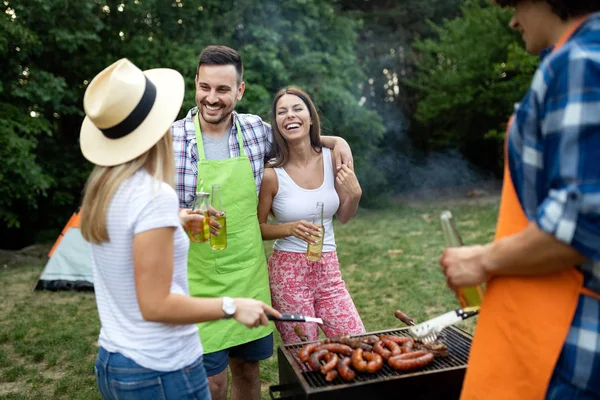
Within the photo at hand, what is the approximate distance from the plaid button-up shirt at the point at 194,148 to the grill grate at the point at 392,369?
3.44 feet

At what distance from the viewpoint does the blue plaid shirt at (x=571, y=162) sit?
1.33 metres

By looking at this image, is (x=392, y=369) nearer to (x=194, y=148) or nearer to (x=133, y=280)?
(x=133, y=280)

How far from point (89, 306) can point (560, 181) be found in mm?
6379

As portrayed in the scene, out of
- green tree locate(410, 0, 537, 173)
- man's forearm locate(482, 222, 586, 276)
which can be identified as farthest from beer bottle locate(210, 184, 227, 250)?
green tree locate(410, 0, 537, 173)

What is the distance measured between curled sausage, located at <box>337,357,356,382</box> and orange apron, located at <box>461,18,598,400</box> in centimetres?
75

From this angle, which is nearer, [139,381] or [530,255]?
[530,255]

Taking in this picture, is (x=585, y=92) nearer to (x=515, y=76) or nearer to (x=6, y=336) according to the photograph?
(x=6, y=336)

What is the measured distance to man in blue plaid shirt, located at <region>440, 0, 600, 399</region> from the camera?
4.38ft

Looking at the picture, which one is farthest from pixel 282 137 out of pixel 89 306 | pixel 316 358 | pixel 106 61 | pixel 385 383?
pixel 106 61

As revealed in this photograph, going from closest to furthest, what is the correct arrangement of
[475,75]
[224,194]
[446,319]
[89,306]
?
[446,319], [224,194], [89,306], [475,75]

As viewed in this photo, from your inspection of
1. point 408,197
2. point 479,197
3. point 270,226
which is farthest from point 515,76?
point 270,226

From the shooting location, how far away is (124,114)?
1894 mm

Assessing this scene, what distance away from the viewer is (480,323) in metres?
1.72

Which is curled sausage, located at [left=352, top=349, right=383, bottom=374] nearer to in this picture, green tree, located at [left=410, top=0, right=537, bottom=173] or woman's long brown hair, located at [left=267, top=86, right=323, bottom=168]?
woman's long brown hair, located at [left=267, top=86, right=323, bottom=168]
